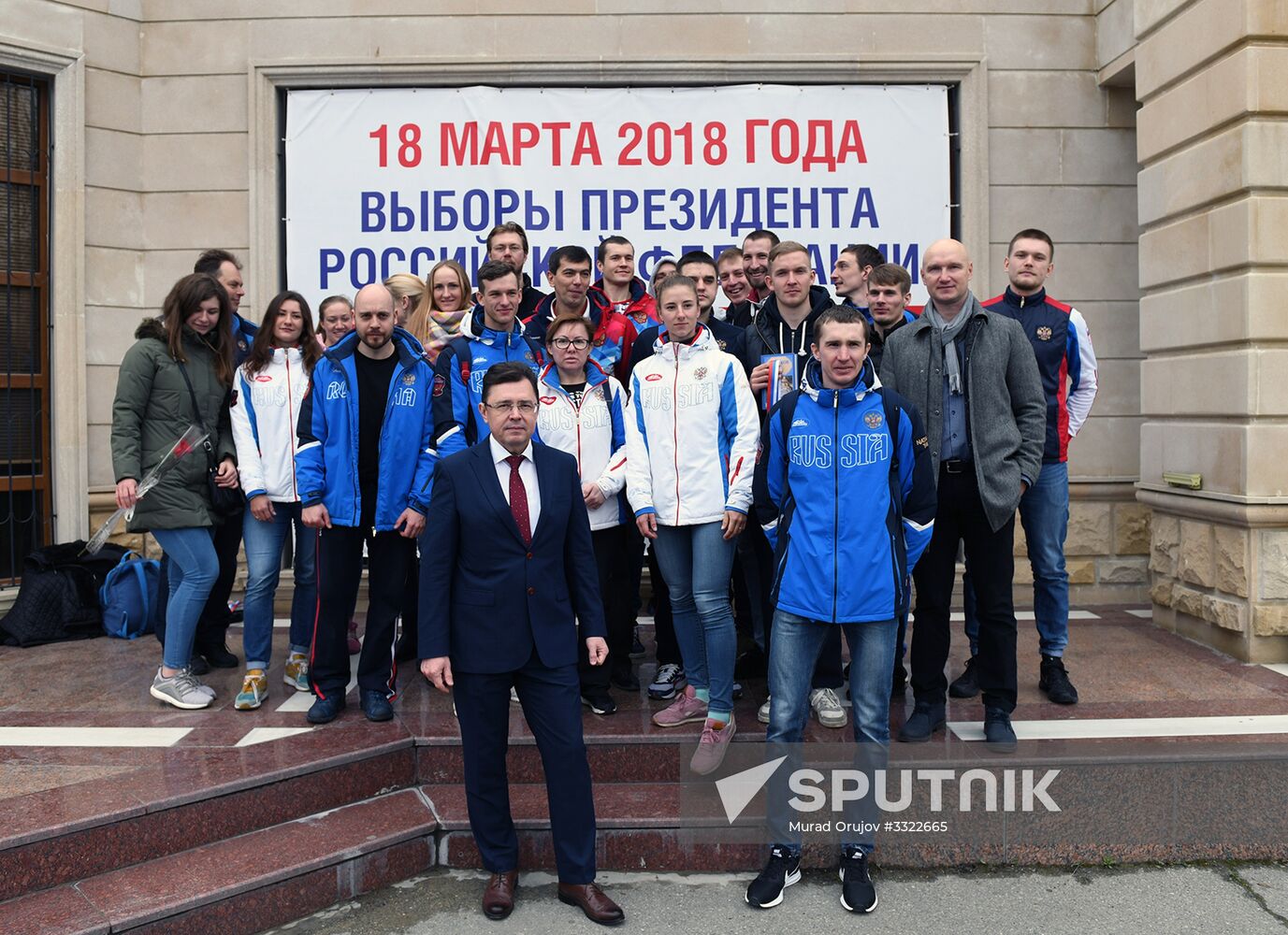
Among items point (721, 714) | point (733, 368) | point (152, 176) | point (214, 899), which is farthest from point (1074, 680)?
point (152, 176)

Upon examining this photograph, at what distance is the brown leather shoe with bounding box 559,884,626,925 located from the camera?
142 inches

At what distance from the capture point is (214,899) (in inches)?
138

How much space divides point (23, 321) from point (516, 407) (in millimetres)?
5446

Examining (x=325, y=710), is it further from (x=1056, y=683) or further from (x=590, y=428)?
(x=1056, y=683)

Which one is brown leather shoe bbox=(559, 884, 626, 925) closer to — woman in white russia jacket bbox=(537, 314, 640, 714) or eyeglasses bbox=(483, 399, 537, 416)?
woman in white russia jacket bbox=(537, 314, 640, 714)

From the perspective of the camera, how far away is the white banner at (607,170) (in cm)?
781

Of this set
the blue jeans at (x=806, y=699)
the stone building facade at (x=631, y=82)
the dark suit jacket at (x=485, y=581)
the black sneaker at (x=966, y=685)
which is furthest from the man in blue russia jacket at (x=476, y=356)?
the stone building facade at (x=631, y=82)

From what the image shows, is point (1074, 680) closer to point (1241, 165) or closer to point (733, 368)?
point (733, 368)

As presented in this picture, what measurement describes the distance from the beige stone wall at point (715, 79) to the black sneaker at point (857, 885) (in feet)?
15.3

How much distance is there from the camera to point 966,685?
17.0 feet

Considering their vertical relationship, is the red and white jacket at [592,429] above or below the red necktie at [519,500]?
above

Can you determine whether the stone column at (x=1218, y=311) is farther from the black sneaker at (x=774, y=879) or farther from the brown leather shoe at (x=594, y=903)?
the brown leather shoe at (x=594, y=903)

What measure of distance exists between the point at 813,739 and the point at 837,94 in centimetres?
522

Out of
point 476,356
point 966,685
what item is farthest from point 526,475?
point 966,685
